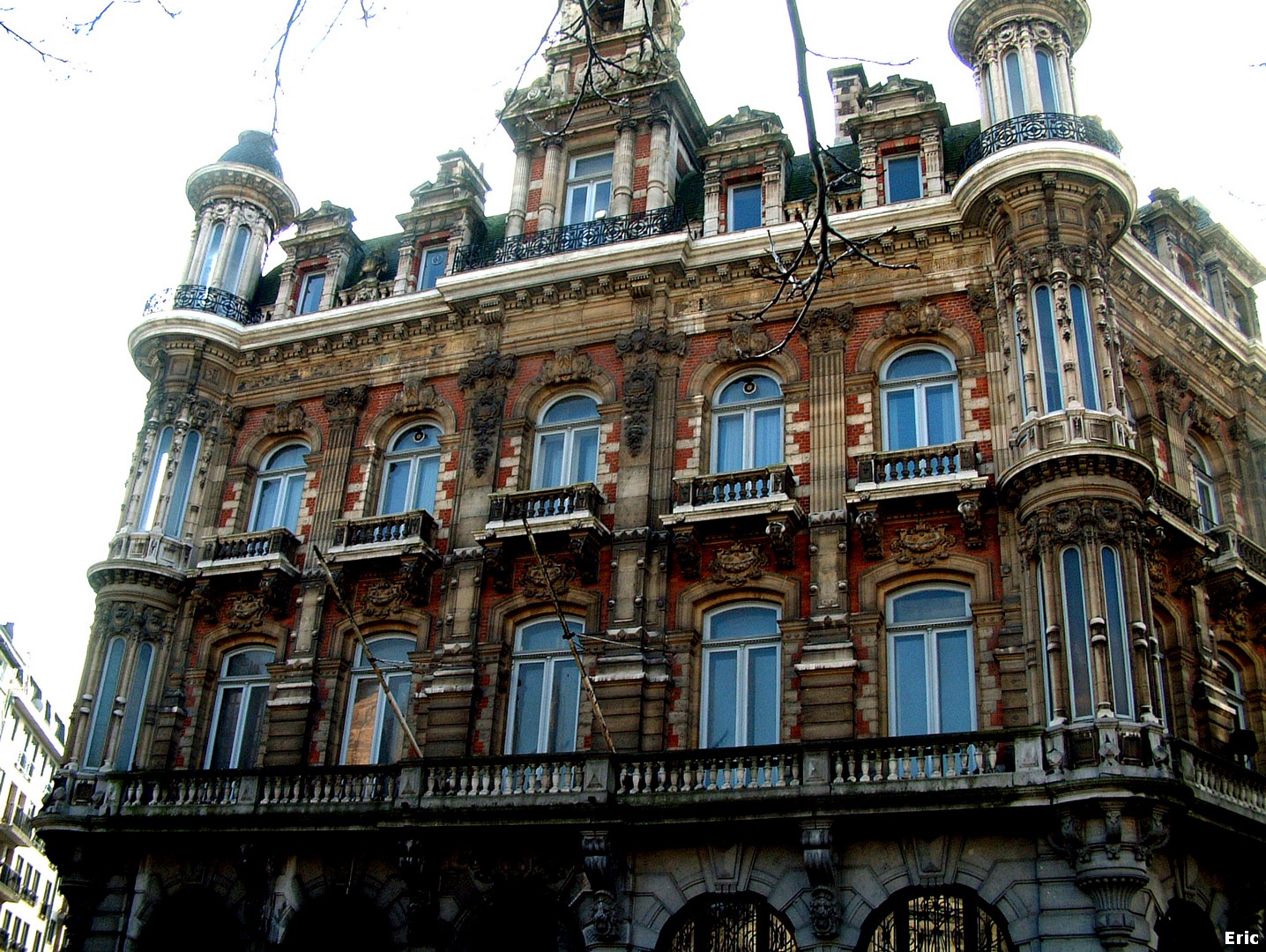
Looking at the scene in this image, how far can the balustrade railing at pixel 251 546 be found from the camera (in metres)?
25.6

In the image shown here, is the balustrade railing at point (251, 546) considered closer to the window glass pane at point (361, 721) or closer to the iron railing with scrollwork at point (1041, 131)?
the window glass pane at point (361, 721)

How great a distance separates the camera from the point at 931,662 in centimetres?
2102

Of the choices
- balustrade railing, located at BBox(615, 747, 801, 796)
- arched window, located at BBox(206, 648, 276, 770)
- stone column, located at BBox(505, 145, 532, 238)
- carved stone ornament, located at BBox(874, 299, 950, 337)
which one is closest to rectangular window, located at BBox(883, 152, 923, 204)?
carved stone ornament, located at BBox(874, 299, 950, 337)

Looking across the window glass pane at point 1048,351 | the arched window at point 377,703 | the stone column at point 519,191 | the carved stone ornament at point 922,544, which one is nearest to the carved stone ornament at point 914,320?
the window glass pane at point 1048,351

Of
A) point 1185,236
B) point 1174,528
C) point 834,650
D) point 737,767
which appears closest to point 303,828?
point 737,767

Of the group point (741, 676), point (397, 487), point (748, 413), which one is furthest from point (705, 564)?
point (397, 487)

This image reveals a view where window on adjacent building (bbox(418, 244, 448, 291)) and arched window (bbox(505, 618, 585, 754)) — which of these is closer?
arched window (bbox(505, 618, 585, 754))

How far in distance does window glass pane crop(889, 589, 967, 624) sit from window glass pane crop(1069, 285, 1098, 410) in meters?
3.75

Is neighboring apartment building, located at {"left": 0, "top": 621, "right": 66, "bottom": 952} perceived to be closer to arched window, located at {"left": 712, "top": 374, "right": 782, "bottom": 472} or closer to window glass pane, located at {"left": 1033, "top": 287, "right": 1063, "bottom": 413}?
arched window, located at {"left": 712, "top": 374, "right": 782, "bottom": 472}

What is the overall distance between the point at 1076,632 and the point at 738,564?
573 cm

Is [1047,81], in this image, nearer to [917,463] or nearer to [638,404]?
[917,463]

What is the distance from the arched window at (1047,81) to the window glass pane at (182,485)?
720 inches

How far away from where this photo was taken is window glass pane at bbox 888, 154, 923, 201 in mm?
25391

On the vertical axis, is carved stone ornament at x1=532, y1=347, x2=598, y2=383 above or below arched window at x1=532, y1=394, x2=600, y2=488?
above
